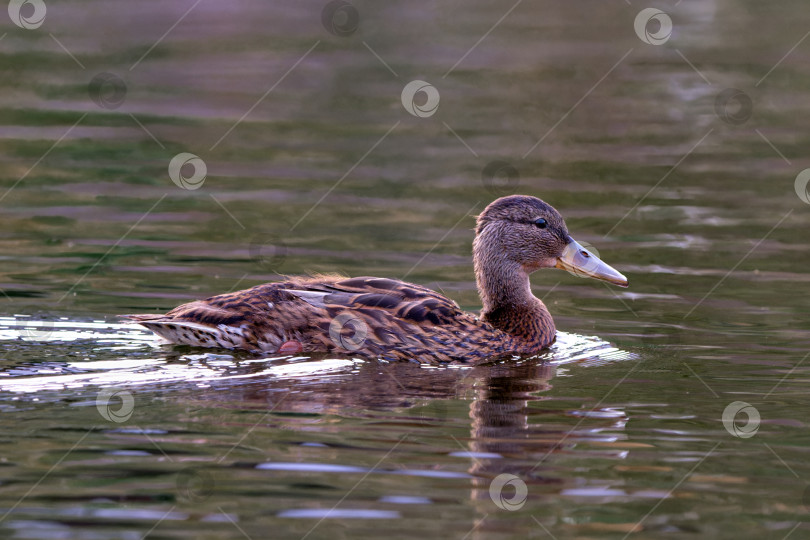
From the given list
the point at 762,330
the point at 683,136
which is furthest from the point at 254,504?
the point at 683,136

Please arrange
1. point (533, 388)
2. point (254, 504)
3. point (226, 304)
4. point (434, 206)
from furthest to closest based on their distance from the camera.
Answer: point (434, 206) → point (226, 304) → point (533, 388) → point (254, 504)

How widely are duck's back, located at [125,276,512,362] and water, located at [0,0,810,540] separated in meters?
0.22

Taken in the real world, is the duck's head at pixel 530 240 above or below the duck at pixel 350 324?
above

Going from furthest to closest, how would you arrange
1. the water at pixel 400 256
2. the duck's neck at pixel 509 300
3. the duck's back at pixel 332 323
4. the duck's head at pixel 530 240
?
1. the duck's head at pixel 530 240
2. the duck's neck at pixel 509 300
3. the duck's back at pixel 332 323
4. the water at pixel 400 256

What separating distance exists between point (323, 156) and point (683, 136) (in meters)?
4.80

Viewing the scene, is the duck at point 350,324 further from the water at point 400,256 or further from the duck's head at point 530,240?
the duck's head at point 530,240

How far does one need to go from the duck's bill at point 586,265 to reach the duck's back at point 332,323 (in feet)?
3.80

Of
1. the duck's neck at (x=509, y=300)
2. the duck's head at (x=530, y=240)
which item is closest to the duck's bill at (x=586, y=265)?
the duck's head at (x=530, y=240)

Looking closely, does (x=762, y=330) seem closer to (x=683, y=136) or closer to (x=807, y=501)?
(x=807, y=501)

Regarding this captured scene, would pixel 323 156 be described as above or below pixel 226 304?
above

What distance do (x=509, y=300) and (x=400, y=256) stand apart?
197 centimetres

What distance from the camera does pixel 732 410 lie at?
27.1 ft

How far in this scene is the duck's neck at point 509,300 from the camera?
33.3ft

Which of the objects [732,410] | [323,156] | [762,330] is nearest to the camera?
[732,410]
